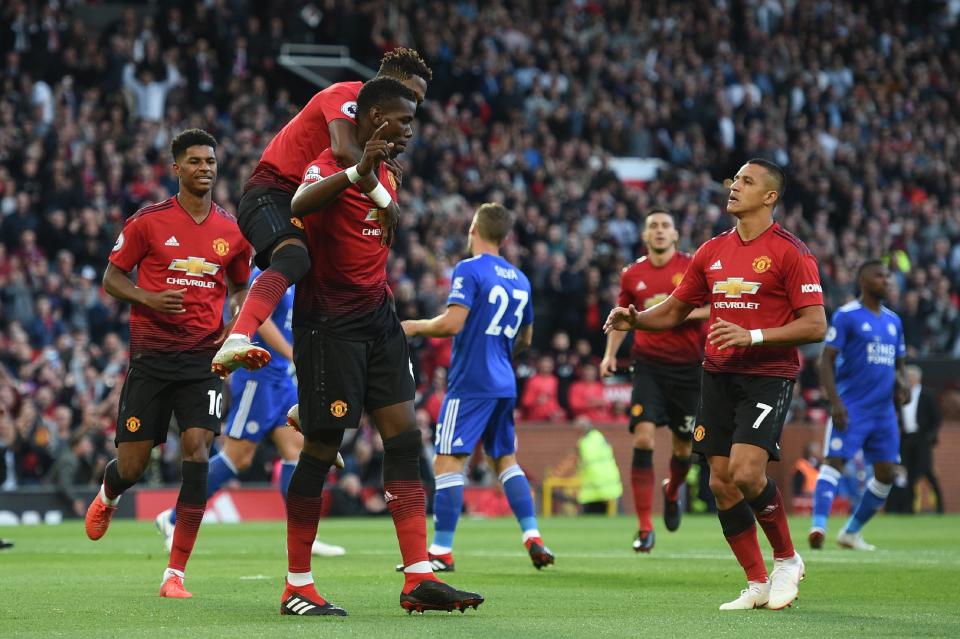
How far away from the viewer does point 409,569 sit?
7.51 metres

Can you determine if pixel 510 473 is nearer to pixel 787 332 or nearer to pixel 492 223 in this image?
pixel 492 223

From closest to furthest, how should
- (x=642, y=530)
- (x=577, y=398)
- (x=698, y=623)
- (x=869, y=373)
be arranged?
(x=698, y=623), (x=642, y=530), (x=869, y=373), (x=577, y=398)

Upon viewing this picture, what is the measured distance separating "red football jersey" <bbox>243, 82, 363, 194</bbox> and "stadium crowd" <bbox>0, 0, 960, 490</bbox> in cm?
1294

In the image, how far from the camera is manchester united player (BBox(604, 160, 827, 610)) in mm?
8359

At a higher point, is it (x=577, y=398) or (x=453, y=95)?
(x=453, y=95)

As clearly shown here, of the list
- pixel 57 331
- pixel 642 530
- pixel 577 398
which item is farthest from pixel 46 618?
pixel 577 398

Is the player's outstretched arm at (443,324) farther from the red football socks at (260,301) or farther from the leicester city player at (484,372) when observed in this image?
the red football socks at (260,301)

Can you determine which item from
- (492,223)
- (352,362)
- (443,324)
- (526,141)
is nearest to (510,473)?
(443,324)

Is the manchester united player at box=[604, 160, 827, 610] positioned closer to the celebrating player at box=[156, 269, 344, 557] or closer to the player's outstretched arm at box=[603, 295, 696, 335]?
the player's outstretched arm at box=[603, 295, 696, 335]

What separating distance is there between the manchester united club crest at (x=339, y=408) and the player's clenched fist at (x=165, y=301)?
205cm

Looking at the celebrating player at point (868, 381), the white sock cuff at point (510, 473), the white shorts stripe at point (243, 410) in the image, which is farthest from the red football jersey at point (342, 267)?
the celebrating player at point (868, 381)

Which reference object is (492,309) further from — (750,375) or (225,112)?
(225,112)

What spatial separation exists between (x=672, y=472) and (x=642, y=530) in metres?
0.67

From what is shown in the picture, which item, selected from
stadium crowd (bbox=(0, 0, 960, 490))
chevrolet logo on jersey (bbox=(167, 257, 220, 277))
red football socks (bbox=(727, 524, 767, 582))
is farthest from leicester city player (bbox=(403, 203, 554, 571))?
stadium crowd (bbox=(0, 0, 960, 490))
